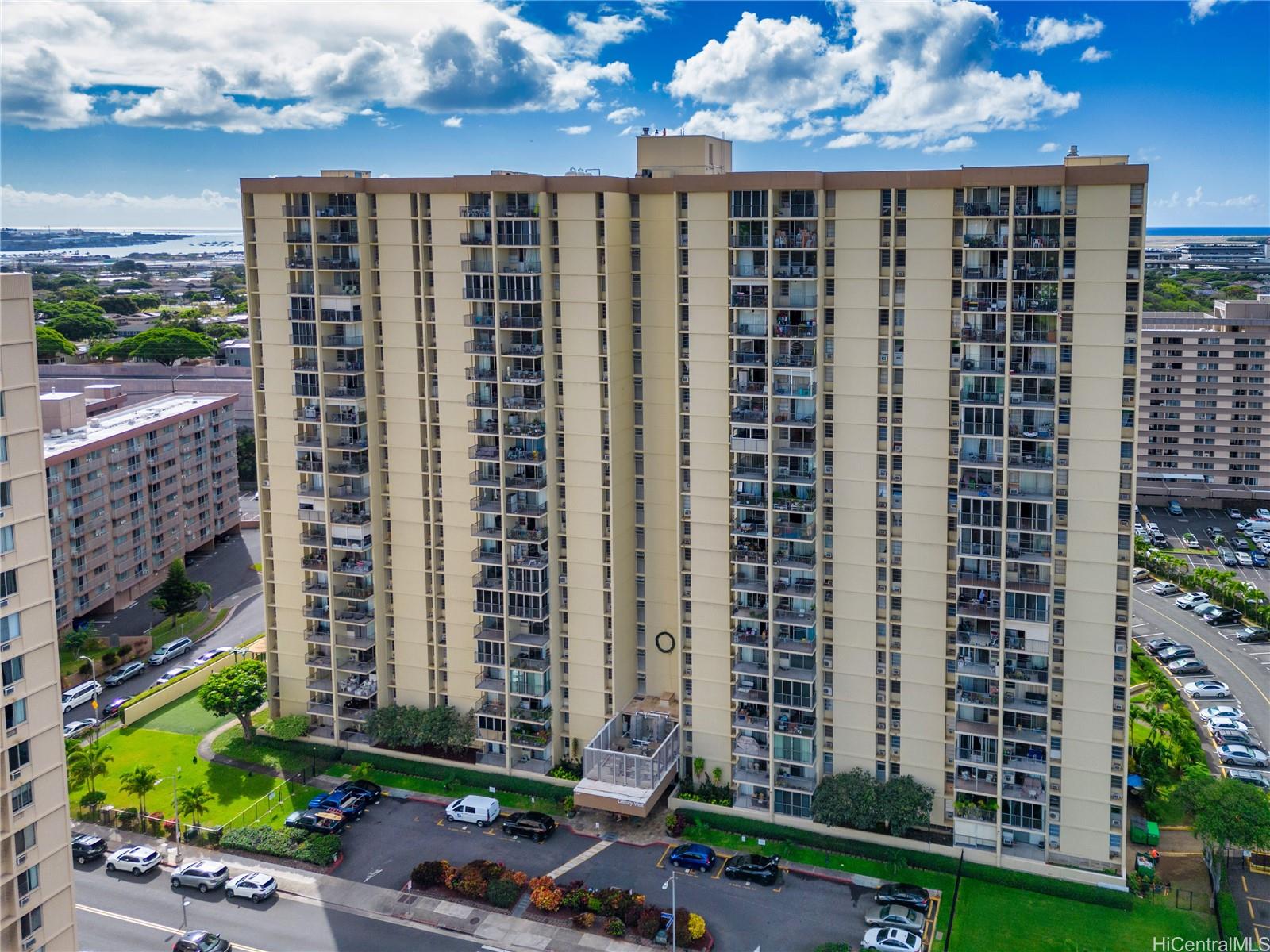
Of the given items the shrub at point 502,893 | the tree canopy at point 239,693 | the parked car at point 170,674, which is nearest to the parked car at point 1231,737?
the shrub at point 502,893

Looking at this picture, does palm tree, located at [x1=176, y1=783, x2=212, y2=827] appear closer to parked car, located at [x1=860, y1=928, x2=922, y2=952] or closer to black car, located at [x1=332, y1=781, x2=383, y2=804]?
black car, located at [x1=332, y1=781, x2=383, y2=804]

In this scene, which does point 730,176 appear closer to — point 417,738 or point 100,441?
point 417,738

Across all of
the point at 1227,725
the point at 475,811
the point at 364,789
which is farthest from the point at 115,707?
the point at 1227,725

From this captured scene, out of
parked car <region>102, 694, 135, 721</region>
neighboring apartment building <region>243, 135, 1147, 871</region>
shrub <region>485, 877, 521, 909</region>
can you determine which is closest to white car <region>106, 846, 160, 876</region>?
neighboring apartment building <region>243, 135, 1147, 871</region>

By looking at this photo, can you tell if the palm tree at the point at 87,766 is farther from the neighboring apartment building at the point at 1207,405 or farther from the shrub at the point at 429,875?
the neighboring apartment building at the point at 1207,405

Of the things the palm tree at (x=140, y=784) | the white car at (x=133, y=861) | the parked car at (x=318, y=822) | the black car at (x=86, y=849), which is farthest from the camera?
the palm tree at (x=140, y=784)

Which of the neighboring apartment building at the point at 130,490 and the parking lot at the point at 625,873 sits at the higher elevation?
the neighboring apartment building at the point at 130,490

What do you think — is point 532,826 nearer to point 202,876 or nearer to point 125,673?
point 202,876
